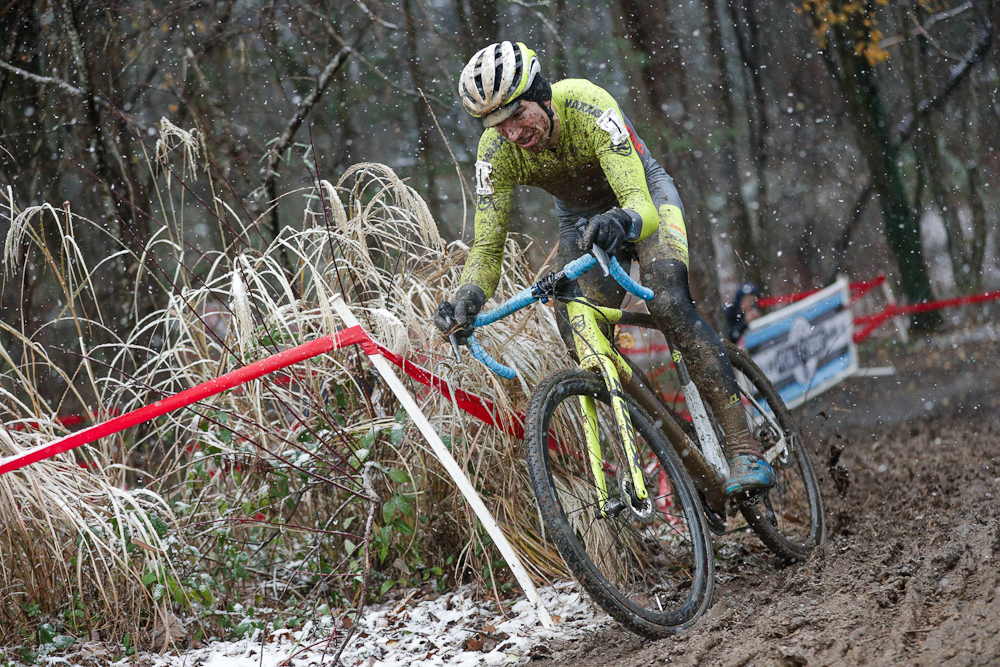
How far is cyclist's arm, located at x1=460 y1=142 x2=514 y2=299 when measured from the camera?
290 cm

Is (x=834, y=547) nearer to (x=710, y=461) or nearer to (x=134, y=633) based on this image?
(x=710, y=461)

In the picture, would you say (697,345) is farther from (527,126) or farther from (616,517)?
(527,126)

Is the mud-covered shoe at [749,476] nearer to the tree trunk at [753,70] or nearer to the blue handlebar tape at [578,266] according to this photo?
the blue handlebar tape at [578,266]

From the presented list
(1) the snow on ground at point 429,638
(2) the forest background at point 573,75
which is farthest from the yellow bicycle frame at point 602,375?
(2) the forest background at point 573,75

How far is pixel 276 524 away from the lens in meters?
2.93

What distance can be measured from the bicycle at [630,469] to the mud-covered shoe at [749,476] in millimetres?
41

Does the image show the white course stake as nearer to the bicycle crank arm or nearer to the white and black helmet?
the bicycle crank arm

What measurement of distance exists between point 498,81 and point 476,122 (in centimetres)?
650

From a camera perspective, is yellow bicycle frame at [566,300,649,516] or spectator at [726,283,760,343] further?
spectator at [726,283,760,343]

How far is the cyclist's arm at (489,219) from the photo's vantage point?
290 cm

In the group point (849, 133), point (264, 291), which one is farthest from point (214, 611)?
point (849, 133)

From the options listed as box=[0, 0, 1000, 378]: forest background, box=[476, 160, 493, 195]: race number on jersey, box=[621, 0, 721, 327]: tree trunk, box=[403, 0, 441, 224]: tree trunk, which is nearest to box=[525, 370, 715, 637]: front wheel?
box=[476, 160, 493, 195]: race number on jersey

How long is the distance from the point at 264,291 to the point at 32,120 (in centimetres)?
443

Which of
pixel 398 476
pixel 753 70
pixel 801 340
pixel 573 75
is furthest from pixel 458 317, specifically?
pixel 753 70
